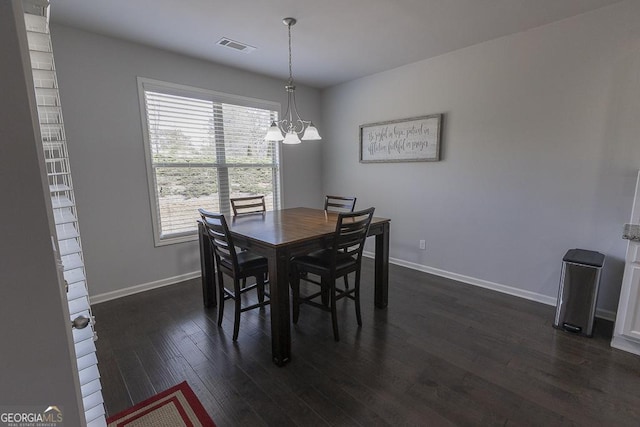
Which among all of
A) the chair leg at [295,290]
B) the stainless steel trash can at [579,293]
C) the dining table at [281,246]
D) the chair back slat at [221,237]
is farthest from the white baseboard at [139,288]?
the stainless steel trash can at [579,293]

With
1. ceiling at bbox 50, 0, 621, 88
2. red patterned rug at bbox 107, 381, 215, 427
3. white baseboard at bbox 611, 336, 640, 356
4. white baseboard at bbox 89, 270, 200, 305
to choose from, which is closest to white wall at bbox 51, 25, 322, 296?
white baseboard at bbox 89, 270, 200, 305

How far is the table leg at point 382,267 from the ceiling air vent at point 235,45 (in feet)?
7.50

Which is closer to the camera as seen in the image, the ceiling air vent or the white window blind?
the white window blind

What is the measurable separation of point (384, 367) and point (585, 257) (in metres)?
1.87

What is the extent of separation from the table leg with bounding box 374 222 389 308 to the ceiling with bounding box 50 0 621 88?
1771mm

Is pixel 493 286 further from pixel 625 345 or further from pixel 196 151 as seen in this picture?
pixel 196 151

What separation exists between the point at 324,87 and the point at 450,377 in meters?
4.12

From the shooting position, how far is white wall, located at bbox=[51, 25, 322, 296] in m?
2.65

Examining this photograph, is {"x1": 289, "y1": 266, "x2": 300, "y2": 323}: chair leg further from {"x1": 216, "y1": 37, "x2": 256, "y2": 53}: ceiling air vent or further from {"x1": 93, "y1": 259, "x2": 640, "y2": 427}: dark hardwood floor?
{"x1": 216, "y1": 37, "x2": 256, "y2": 53}: ceiling air vent

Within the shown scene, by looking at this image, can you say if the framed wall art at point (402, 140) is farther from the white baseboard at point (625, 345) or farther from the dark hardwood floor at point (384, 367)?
the white baseboard at point (625, 345)

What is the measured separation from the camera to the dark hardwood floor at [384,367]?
1.60 meters

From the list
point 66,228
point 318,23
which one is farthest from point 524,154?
point 66,228

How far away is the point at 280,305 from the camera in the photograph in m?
1.96

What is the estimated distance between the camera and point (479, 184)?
124 inches
